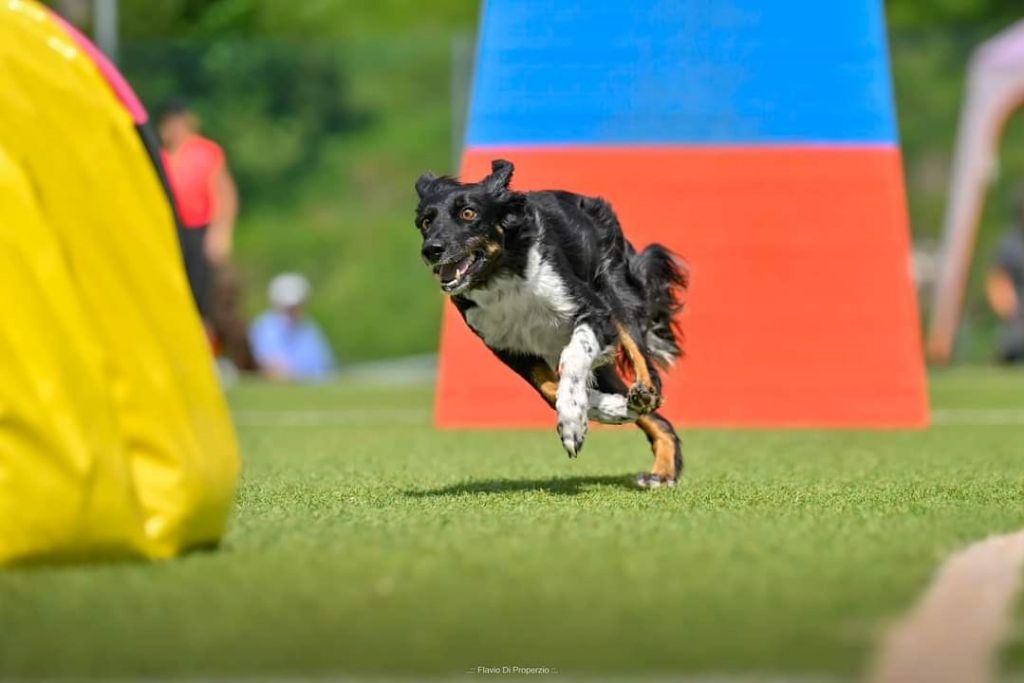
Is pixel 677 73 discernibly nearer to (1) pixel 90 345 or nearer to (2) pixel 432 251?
(2) pixel 432 251

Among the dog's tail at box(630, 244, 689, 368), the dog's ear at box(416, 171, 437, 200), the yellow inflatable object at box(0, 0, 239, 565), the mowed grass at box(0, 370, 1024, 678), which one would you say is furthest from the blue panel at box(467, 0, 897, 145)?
the yellow inflatable object at box(0, 0, 239, 565)

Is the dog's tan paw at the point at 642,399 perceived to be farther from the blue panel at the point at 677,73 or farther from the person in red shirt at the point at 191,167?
the person in red shirt at the point at 191,167

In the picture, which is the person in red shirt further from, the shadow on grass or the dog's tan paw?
the dog's tan paw

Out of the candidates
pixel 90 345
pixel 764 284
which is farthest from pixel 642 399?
pixel 764 284

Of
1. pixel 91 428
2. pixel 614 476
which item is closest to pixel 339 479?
pixel 614 476

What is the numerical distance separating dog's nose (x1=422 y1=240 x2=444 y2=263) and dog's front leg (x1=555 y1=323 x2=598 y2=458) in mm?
644

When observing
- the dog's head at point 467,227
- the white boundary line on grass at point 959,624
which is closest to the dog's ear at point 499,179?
the dog's head at point 467,227

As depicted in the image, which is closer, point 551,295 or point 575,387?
point 575,387

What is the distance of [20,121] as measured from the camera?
4805 millimetres

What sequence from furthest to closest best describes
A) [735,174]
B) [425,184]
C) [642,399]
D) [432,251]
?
[735,174] → [425,184] → [642,399] → [432,251]

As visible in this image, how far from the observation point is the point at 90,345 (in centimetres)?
475

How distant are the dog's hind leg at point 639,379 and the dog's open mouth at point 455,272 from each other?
777 millimetres

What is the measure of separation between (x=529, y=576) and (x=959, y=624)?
3.58 feet

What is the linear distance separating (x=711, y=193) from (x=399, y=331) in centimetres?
1083
